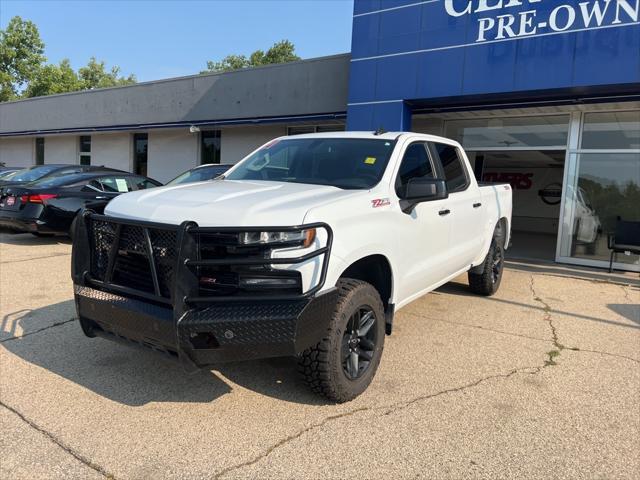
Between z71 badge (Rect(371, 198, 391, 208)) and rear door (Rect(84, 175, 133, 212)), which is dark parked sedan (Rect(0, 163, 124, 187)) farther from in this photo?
z71 badge (Rect(371, 198, 391, 208))

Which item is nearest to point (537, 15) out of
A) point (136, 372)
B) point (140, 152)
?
point (136, 372)

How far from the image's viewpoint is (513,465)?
8.78 feet

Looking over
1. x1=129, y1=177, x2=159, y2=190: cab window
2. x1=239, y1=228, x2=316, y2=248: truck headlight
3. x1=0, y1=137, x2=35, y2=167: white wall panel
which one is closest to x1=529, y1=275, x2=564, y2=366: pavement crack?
x1=239, y1=228, x2=316, y2=248: truck headlight

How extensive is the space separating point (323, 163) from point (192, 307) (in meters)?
1.92

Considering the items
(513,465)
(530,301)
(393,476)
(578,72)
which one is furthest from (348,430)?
(578,72)

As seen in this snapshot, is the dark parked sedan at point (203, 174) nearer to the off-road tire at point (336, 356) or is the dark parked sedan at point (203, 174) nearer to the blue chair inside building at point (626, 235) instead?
the off-road tire at point (336, 356)

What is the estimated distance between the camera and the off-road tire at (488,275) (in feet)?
20.1

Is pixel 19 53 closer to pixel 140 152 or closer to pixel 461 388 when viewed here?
pixel 140 152

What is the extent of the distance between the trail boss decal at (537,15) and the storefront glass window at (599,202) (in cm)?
263

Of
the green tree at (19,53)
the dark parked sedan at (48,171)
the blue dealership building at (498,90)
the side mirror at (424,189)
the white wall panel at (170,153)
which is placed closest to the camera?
the side mirror at (424,189)

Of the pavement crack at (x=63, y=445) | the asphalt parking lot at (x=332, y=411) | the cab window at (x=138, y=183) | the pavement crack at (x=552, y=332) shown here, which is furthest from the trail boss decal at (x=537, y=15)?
the pavement crack at (x=63, y=445)

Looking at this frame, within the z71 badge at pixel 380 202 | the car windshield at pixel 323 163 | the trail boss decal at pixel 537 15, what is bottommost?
the z71 badge at pixel 380 202

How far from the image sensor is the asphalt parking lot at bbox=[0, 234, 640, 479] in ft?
8.66

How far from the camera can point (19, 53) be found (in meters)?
42.5
